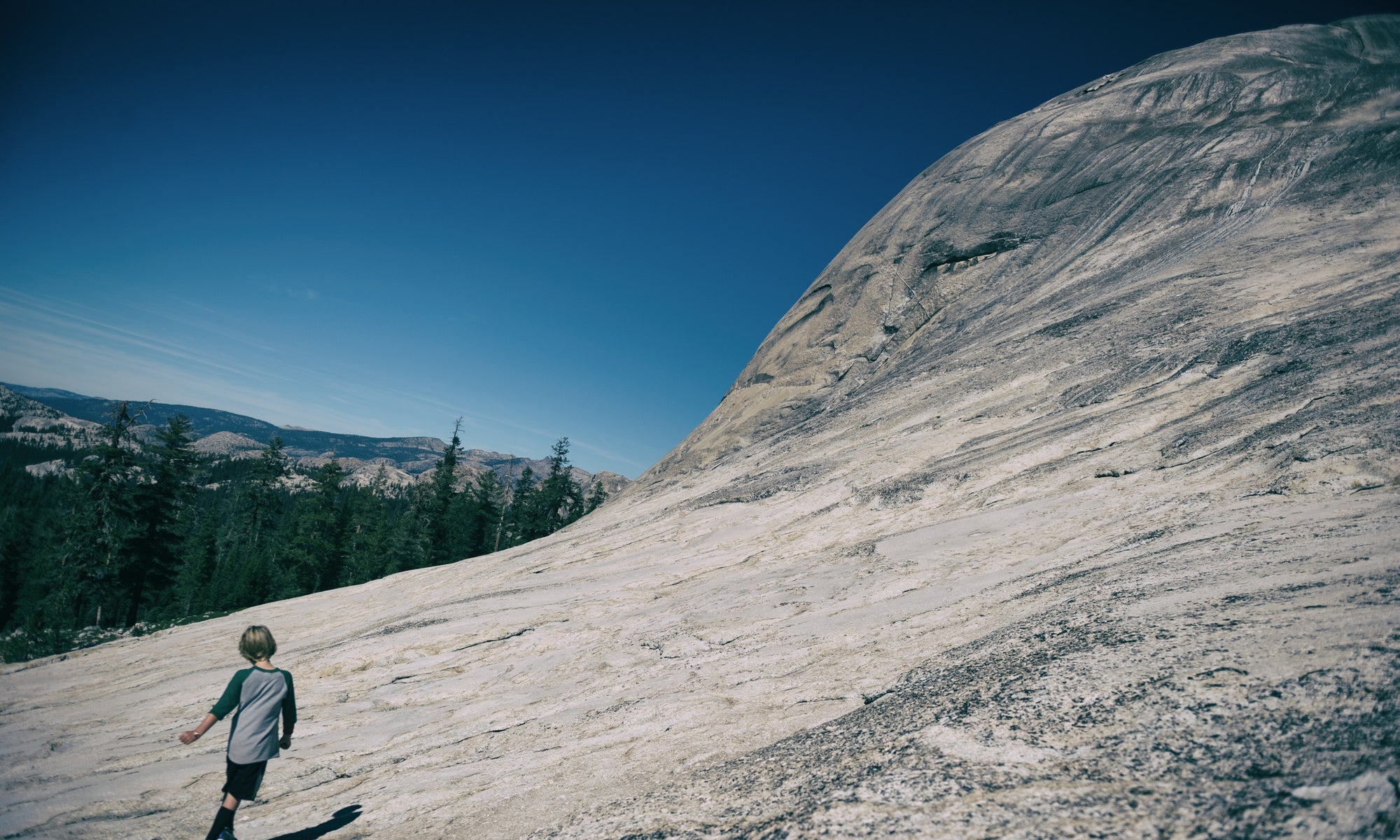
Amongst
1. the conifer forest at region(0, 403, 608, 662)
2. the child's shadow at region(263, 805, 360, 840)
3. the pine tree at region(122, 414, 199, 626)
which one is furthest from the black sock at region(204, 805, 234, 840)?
the pine tree at region(122, 414, 199, 626)

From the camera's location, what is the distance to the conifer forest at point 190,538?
3297cm

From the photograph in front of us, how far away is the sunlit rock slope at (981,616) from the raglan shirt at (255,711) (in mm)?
1562

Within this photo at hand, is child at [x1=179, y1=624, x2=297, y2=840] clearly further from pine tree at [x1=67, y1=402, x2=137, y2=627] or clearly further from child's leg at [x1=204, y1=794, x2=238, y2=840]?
pine tree at [x1=67, y1=402, x2=137, y2=627]

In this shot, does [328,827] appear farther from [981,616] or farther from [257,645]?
[981,616]

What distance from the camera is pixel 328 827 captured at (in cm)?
646

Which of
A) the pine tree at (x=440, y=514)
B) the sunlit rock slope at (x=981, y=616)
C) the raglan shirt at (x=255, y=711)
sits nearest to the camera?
the sunlit rock slope at (x=981, y=616)

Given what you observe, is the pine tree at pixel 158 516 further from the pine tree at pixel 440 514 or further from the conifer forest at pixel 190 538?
the pine tree at pixel 440 514

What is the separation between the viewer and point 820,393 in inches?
953

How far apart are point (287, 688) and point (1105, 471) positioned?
38.8 ft

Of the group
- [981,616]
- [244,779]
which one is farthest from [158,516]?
[981,616]

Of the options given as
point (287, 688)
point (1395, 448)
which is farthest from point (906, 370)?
point (287, 688)

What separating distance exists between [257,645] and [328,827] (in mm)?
2425

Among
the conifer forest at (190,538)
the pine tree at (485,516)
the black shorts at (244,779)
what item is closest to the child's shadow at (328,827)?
the black shorts at (244,779)

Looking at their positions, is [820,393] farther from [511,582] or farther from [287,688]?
[287,688]
